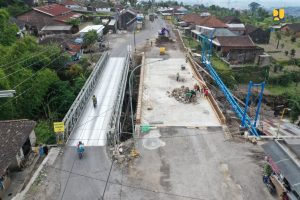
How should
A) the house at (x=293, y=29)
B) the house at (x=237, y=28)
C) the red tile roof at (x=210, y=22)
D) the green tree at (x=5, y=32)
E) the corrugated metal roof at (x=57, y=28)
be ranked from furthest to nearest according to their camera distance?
the house at (x=293, y=29), the house at (x=237, y=28), the red tile roof at (x=210, y=22), the corrugated metal roof at (x=57, y=28), the green tree at (x=5, y=32)

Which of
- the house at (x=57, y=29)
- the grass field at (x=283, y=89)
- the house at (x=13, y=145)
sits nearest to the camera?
the house at (x=13, y=145)

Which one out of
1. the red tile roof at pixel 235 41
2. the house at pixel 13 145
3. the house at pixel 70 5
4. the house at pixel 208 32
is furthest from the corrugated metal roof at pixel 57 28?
the house at pixel 13 145

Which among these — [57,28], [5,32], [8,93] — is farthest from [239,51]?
[8,93]

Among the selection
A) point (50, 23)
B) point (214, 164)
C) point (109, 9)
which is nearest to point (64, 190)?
point (214, 164)

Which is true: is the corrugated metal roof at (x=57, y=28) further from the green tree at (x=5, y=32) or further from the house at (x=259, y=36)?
the house at (x=259, y=36)

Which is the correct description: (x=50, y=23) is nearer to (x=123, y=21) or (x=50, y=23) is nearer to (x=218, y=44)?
(x=123, y=21)

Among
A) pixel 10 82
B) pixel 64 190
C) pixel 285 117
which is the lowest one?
A: pixel 285 117

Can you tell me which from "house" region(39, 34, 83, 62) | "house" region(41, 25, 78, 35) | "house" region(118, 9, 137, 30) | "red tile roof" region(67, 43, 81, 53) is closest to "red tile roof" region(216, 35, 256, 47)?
"house" region(118, 9, 137, 30)
